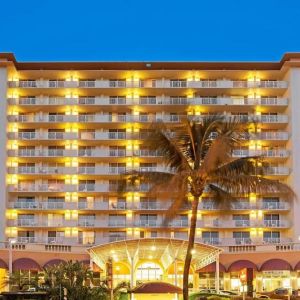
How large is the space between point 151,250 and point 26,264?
1238cm

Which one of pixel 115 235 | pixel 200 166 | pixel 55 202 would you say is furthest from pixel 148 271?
pixel 200 166

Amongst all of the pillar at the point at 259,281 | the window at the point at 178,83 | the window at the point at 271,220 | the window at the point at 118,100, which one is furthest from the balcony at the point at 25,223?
the window at the point at 271,220

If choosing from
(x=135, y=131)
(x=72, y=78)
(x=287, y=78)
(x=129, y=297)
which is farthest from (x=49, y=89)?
(x=129, y=297)

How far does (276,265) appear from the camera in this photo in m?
77.3

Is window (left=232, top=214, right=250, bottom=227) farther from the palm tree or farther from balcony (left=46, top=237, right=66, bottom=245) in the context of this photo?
the palm tree

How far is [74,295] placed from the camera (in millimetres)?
40281

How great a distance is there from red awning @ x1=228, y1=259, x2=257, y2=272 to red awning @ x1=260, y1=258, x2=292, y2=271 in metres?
1.06

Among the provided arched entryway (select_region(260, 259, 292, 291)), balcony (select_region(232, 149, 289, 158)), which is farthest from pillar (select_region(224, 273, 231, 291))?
balcony (select_region(232, 149, 289, 158))

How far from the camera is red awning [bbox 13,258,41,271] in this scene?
73.2 metres

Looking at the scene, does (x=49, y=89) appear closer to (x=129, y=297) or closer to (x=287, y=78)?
(x=287, y=78)

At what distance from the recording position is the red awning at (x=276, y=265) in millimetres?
77125

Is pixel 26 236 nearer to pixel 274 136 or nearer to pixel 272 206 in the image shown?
pixel 272 206

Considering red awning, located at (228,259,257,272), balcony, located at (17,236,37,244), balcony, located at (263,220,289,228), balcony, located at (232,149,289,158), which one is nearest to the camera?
red awning, located at (228,259,257,272)

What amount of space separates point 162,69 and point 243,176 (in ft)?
172
